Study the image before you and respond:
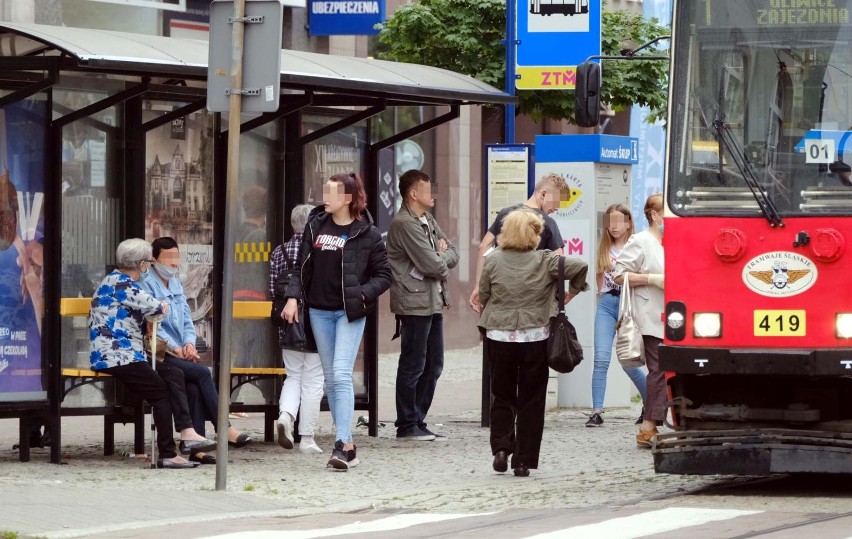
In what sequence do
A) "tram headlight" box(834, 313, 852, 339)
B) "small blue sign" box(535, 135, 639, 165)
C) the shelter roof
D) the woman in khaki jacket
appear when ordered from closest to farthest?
"tram headlight" box(834, 313, 852, 339)
the shelter roof
the woman in khaki jacket
"small blue sign" box(535, 135, 639, 165)

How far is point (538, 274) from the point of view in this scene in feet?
38.3

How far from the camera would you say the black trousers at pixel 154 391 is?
12.2 metres

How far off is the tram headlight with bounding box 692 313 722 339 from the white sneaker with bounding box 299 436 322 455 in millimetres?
3479

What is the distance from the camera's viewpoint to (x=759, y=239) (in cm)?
1070

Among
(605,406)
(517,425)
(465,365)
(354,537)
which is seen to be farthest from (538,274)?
(465,365)

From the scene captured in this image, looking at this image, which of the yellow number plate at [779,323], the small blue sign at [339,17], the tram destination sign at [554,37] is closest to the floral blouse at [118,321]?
the yellow number plate at [779,323]

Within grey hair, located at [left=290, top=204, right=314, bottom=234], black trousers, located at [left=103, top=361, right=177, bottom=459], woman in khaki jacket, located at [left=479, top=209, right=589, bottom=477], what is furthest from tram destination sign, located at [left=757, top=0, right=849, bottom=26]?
black trousers, located at [left=103, top=361, right=177, bottom=459]

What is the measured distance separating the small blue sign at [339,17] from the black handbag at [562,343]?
11.4m

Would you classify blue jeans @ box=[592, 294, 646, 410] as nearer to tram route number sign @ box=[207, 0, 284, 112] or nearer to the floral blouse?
the floral blouse

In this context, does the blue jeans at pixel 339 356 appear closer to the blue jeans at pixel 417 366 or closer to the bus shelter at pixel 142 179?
the bus shelter at pixel 142 179

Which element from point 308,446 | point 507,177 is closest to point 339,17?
point 507,177

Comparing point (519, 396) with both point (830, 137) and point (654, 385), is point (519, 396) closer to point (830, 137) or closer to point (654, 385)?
point (654, 385)

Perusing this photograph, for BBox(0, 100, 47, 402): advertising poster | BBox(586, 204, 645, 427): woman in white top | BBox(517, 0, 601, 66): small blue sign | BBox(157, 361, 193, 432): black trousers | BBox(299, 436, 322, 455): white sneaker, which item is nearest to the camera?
BBox(0, 100, 47, 402): advertising poster

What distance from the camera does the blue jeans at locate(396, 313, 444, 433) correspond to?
14.3 meters
